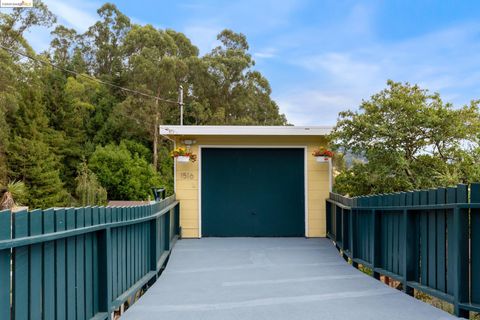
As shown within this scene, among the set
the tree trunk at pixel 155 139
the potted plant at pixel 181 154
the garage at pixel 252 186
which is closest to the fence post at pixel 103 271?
the potted plant at pixel 181 154

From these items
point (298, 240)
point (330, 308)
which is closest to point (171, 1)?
point (298, 240)

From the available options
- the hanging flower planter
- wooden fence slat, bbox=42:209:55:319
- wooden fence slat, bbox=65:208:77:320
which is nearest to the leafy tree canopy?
the hanging flower planter

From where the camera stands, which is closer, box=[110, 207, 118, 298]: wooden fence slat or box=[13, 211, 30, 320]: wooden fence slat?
box=[13, 211, 30, 320]: wooden fence slat

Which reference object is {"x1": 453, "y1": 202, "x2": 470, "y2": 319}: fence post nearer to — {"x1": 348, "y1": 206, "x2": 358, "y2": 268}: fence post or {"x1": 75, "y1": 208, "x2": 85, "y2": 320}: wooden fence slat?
{"x1": 75, "y1": 208, "x2": 85, "y2": 320}: wooden fence slat

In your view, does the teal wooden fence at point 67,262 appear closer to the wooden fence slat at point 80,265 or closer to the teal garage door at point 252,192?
the wooden fence slat at point 80,265

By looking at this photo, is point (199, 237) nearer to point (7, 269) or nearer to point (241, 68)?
point (7, 269)

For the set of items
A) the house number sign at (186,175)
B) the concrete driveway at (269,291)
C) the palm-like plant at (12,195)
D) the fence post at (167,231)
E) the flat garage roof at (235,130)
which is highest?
the flat garage roof at (235,130)

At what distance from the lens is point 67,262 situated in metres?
3.08

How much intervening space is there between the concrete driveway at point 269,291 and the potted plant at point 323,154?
90.0 inches

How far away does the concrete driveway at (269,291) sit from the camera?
4281mm

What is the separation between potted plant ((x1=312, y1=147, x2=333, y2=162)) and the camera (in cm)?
1003

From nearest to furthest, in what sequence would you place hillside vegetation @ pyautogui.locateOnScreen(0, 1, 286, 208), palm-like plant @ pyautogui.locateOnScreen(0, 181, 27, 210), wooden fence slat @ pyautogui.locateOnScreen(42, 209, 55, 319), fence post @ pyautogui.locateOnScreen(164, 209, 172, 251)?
wooden fence slat @ pyautogui.locateOnScreen(42, 209, 55, 319) → fence post @ pyautogui.locateOnScreen(164, 209, 172, 251) → palm-like plant @ pyautogui.locateOnScreen(0, 181, 27, 210) → hillside vegetation @ pyautogui.locateOnScreen(0, 1, 286, 208)

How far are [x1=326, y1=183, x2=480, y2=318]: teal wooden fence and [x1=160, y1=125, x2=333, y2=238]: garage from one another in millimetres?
3732

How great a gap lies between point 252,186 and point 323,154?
1.70m
